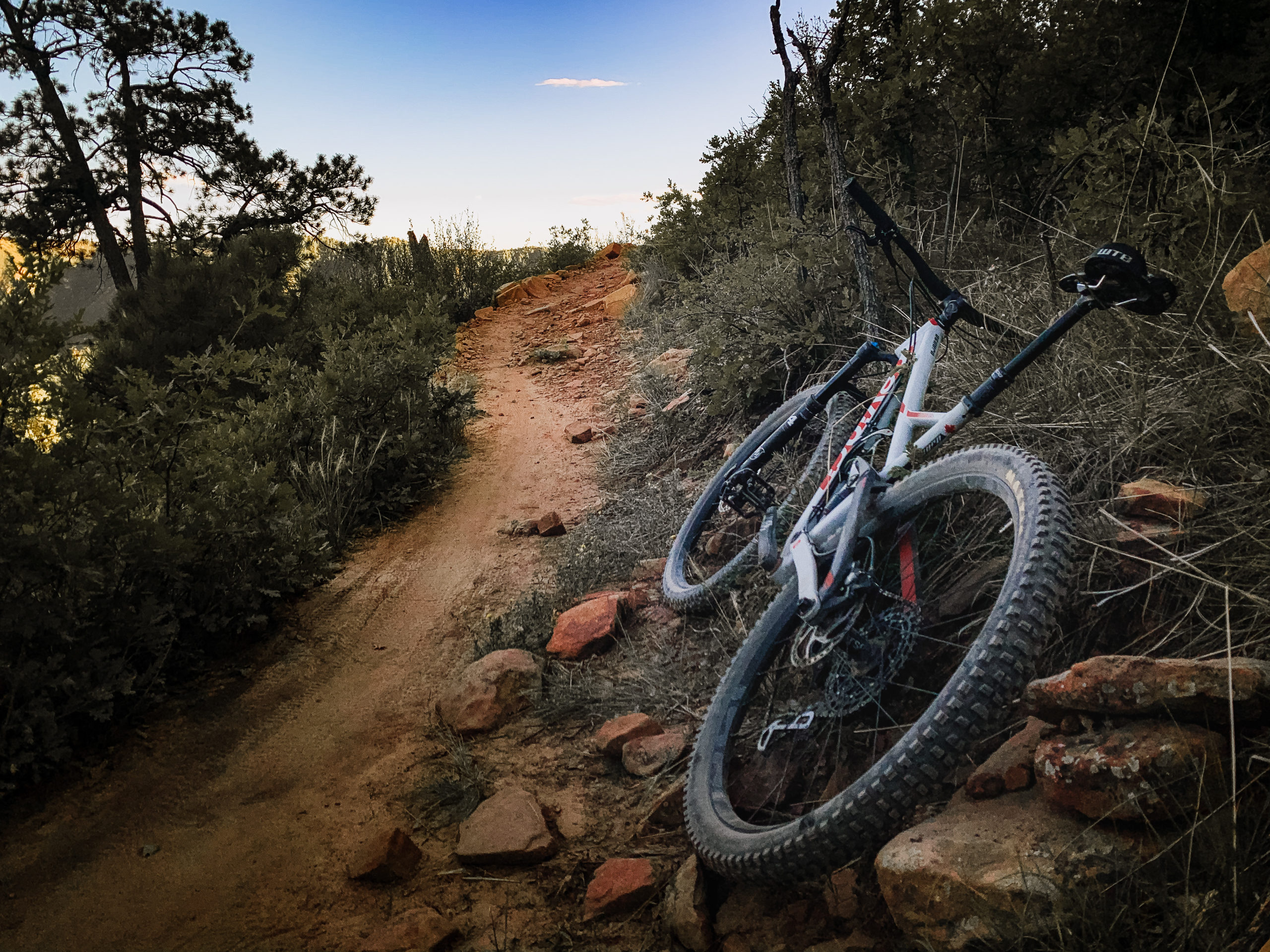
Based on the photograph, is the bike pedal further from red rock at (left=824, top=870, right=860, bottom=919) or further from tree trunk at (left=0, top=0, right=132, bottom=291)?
tree trunk at (left=0, top=0, right=132, bottom=291)

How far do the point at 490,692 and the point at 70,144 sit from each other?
29.2 feet

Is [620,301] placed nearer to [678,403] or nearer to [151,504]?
[678,403]

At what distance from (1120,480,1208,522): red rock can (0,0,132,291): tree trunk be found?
29.6 ft

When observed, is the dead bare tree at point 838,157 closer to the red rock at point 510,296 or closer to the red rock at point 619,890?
the red rock at point 619,890

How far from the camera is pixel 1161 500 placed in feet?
6.48

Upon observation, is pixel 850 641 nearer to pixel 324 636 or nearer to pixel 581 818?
pixel 581 818

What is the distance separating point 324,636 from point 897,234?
10.2 ft

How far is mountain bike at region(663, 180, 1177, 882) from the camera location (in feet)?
5.04

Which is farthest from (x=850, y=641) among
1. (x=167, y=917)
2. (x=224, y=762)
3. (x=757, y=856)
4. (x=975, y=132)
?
(x=975, y=132)

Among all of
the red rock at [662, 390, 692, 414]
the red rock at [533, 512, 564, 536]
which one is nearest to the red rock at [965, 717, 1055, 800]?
the red rock at [533, 512, 564, 536]

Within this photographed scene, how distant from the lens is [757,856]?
5.52ft

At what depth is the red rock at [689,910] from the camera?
70.6 inches

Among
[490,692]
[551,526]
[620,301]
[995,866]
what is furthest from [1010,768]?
[620,301]

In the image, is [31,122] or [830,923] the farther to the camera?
[31,122]
